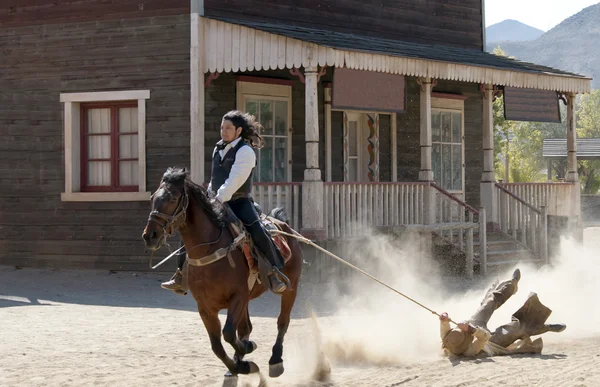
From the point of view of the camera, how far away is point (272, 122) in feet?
57.9

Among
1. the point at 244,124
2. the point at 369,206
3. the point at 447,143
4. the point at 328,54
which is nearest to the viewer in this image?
the point at 244,124

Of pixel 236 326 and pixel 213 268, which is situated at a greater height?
pixel 213 268

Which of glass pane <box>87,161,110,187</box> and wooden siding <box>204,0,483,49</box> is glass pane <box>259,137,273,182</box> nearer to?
wooden siding <box>204,0,483,49</box>

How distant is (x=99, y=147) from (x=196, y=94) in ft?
7.94

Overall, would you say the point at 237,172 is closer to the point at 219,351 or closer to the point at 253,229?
the point at 253,229

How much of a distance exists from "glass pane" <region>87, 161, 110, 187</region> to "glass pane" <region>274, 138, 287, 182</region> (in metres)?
3.15

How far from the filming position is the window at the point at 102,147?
16875mm

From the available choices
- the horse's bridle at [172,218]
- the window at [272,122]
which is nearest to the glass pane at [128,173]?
the window at [272,122]

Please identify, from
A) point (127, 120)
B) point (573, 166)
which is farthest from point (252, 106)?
point (573, 166)

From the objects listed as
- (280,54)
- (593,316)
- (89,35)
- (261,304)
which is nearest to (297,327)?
(261,304)

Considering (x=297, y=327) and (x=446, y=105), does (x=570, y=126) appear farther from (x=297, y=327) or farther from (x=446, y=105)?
(x=297, y=327)

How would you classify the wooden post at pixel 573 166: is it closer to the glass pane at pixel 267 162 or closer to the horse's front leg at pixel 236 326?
the glass pane at pixel 267 162

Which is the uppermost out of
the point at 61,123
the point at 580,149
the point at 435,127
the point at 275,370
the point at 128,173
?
the point at 580,149

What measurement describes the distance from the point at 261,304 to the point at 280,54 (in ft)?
13.5
